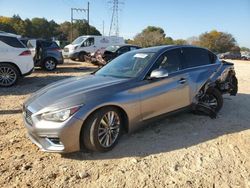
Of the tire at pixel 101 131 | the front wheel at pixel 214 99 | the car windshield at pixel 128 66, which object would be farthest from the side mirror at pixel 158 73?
the front wheel at pixel 214 99

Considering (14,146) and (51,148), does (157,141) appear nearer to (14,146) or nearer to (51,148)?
(51,148)

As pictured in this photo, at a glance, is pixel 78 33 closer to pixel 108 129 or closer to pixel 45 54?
pixel 45 54

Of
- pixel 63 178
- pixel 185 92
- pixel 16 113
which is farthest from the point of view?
pixel 16 113

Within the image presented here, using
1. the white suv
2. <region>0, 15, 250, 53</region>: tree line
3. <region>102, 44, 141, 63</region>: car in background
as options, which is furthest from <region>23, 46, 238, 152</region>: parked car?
<region>0, 15, 250, 53</region>: tree line

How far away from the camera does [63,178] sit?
394 centimetres

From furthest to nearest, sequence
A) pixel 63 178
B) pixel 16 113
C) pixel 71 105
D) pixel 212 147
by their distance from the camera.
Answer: pixel 16 113
pixel 212 147
pixel 71 105
pixel 63 178

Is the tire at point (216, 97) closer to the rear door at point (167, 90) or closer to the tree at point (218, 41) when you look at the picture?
the rear door at point (167, 90)

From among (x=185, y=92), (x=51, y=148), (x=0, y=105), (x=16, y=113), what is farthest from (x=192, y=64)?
(x=0, y=105)

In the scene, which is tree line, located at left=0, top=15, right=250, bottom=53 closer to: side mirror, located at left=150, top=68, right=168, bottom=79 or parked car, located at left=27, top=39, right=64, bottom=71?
parked car, located at left=27, top=39, right=64, bottom=71

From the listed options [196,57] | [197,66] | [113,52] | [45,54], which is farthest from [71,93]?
[113,52]

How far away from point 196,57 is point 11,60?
6749mm

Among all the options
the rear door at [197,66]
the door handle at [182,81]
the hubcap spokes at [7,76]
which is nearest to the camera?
the door handle at [182,81]

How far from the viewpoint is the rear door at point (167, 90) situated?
5.13 m

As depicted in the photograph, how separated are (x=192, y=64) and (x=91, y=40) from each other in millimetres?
17879
